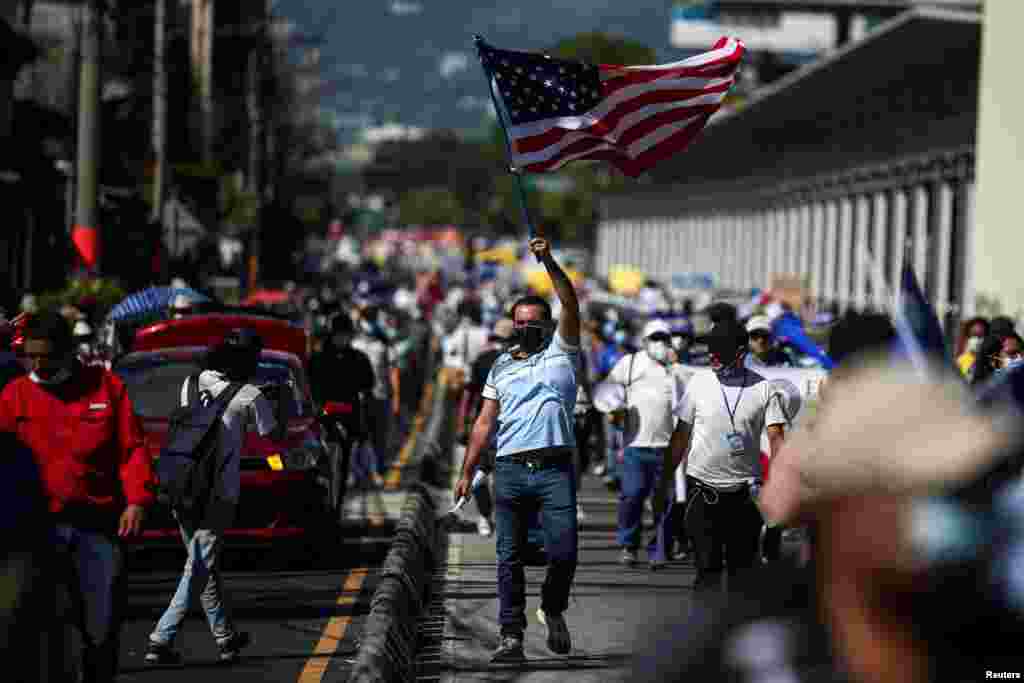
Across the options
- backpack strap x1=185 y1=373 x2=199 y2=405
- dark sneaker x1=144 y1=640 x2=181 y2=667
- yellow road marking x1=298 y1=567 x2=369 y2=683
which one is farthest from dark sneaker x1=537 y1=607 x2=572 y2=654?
backpack strap x1=185 y1=373 x2=199 y2=405

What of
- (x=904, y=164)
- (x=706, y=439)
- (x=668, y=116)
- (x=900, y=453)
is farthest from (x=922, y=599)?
(x=904, y=164)

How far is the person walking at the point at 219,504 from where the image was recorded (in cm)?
1035

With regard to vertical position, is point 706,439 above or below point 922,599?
below

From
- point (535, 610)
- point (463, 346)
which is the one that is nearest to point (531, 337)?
point (535, 610)

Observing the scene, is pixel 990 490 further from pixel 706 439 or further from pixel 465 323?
pixel 465 323

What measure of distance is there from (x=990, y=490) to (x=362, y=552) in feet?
44.5

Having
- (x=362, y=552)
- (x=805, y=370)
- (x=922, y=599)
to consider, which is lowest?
(x=362, y=552)

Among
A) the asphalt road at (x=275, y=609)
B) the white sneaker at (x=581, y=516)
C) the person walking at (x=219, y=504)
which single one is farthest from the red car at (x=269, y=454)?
the person walking at (x=219, y=504)

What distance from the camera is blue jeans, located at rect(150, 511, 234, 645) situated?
33.9ft

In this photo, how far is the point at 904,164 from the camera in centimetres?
5031

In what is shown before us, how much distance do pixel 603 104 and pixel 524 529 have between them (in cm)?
300

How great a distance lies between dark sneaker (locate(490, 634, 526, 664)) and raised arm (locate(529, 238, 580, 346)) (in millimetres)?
1453

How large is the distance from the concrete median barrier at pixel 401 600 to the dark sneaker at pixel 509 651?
16.6 inches

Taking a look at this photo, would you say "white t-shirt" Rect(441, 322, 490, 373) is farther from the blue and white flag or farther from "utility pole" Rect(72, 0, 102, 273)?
the blue and white flag
